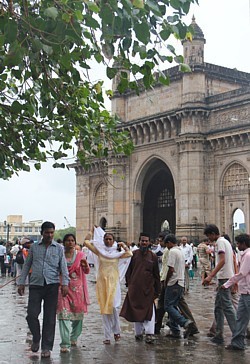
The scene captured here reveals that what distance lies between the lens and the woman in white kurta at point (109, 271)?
9305mm

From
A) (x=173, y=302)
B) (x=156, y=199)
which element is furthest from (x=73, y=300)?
(x=156, y=199)

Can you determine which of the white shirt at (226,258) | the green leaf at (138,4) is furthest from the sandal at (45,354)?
the green leaf at (138,4)

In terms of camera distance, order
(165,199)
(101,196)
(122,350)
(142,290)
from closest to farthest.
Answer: (122,350)
(142,290)
(165,199)
(101,196)

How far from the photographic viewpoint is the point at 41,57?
7.25m

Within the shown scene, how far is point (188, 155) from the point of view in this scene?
3312 cm

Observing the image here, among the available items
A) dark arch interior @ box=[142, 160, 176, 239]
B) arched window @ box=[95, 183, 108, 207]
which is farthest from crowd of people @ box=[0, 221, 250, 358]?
arched window @ box=[95, 183, 108, 207]

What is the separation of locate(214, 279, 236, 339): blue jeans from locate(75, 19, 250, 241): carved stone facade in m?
20.6

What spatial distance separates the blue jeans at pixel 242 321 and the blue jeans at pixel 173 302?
3.59ft

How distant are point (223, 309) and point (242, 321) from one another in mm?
604

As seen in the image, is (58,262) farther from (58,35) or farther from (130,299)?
(58,35)

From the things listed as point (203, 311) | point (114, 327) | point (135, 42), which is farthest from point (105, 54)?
point (203, 311)

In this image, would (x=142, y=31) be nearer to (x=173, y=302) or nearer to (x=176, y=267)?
(x=176, y=267)

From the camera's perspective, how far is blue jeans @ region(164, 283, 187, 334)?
9.71 meters

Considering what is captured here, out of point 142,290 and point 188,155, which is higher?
point 188,155
